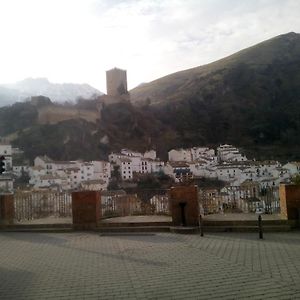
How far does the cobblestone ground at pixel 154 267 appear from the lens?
695 centimetres

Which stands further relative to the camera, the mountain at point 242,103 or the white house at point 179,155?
the mountain at point 242,103

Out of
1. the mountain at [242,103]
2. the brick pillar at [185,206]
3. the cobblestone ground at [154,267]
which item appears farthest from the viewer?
the mountain at [242,103]

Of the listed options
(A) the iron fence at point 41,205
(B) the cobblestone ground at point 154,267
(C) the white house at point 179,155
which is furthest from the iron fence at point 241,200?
(C) the white house at point 179,155

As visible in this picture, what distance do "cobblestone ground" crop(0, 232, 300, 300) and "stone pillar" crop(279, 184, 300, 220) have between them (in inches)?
48.7

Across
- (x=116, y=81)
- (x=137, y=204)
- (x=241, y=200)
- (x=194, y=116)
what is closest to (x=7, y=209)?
(x=137, y=204)

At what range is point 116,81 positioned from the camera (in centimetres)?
14200

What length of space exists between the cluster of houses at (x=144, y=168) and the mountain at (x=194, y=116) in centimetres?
559

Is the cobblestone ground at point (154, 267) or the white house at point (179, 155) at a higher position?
the white house at point (179, 155)

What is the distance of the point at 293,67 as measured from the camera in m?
172

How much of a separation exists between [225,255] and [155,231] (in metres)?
4.86

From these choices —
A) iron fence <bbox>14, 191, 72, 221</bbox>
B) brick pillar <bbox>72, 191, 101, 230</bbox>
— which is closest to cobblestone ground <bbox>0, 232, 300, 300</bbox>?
brick pillar <bbox>72, 191, 101, 230</bbox>

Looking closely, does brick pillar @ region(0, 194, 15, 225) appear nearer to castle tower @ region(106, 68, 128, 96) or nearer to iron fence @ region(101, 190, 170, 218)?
iron fence @ region(101, 190, 170, 218)

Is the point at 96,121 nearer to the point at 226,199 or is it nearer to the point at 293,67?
the point at 293,67

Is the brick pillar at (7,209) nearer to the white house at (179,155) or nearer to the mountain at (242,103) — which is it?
the mountain at (242,103)
